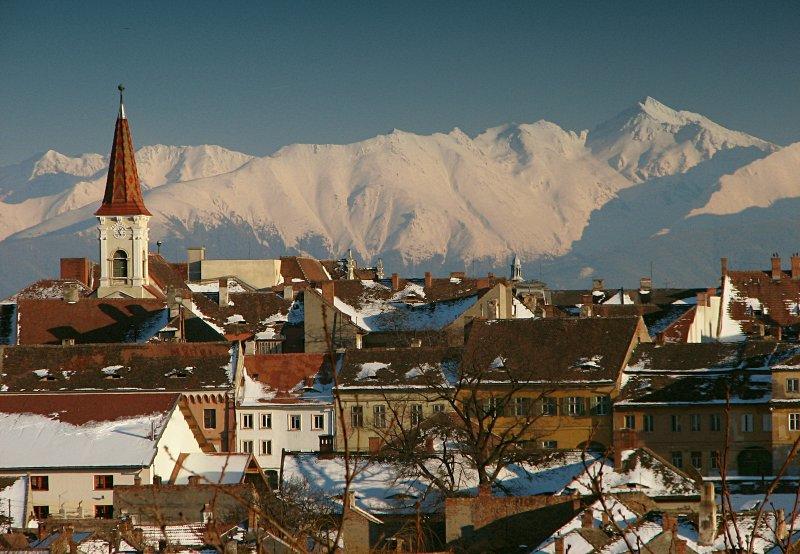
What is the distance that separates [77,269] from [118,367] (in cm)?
5212

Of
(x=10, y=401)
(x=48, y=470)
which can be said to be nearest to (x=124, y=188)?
(x=10, y=401)

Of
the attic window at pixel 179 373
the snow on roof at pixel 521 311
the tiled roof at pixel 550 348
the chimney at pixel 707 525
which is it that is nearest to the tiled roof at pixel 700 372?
the tiled roof at pixel 550 348

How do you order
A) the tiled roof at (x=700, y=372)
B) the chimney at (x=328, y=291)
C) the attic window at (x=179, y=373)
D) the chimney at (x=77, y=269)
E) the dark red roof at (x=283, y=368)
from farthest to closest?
the chimney at (x=77, y=269) < the chimney at (x=328, y=291) < the dark red roof at (x=283, y=368) < the attic window at (x=179, y=373) < the tiled roof at (x=700, y=372)

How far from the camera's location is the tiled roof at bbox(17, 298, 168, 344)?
97.6m

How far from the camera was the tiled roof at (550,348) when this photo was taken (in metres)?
78.9

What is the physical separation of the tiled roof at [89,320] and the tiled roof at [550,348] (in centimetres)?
2140

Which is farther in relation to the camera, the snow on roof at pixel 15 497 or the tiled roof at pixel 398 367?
the tiled roof at pixel 398 367

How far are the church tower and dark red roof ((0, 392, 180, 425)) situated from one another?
125ft

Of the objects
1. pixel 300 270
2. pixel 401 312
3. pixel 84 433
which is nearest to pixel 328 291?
pixel 401 312

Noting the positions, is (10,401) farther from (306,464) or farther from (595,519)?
(595,519)

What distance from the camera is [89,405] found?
242 feet

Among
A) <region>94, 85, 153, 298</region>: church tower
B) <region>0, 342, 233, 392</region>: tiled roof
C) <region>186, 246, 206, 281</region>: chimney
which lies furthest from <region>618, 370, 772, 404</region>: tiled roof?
<region>186, 246, 206, 281</region>: chimney

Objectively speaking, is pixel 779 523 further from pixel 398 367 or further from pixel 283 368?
pixel 283 368

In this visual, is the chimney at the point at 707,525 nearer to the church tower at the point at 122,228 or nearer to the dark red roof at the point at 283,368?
the dark red roof at the point at 283,368
